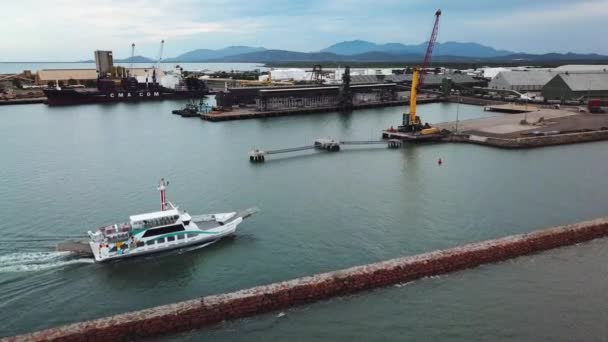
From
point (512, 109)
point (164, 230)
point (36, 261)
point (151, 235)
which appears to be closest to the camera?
point (36, 261)

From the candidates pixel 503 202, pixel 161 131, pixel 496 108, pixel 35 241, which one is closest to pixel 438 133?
pixel 503 202

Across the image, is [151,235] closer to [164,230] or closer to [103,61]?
[164,230]

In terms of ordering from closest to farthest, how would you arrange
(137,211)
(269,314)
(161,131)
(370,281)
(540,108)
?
(269,314) < (370,281) < (137,211) < (161,131) < (540,108)

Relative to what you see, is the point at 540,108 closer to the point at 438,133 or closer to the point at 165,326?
the point at 438,133

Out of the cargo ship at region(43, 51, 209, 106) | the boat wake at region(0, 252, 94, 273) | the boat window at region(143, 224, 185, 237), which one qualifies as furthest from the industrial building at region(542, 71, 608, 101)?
the boat wake at region(0, 252, 94, 273)

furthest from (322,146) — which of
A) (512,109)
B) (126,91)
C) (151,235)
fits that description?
(126,91)
